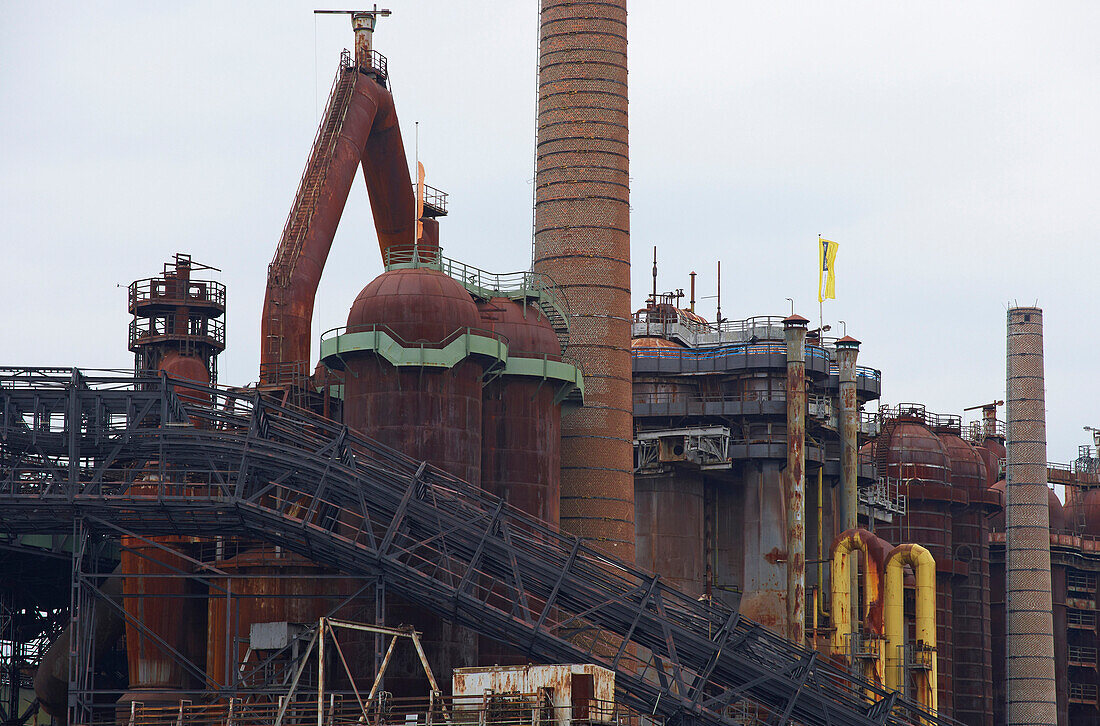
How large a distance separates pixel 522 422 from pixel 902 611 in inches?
653

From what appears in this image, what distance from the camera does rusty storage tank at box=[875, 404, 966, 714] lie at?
68.6 metres

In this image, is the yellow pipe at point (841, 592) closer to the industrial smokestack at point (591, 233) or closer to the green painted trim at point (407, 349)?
the industrial smokestack at point (591, 233)

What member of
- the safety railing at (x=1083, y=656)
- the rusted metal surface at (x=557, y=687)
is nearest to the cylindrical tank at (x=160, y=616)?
the rusted metal surface at (x=557, y=687)

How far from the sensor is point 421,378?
1708 inches

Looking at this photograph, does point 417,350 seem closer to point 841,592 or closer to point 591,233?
point 591,233

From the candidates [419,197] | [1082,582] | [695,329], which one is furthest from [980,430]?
[419,197]

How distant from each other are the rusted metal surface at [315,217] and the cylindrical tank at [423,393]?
4823 millimetres

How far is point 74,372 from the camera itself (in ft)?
136

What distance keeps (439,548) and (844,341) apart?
26.0m

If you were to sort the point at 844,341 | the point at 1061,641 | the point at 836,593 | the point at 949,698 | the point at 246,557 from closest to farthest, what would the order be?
1. the point at 246,557
2. the point at 836,593
3. the point at 844,341
4. the point at 949,698
5. the point at 1061,641

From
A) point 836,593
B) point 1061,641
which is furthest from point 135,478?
point 1061,641

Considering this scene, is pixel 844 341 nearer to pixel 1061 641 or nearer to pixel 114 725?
pixel 1061 641

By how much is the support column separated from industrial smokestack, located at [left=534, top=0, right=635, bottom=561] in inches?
418

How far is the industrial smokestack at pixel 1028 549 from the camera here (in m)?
64.6
